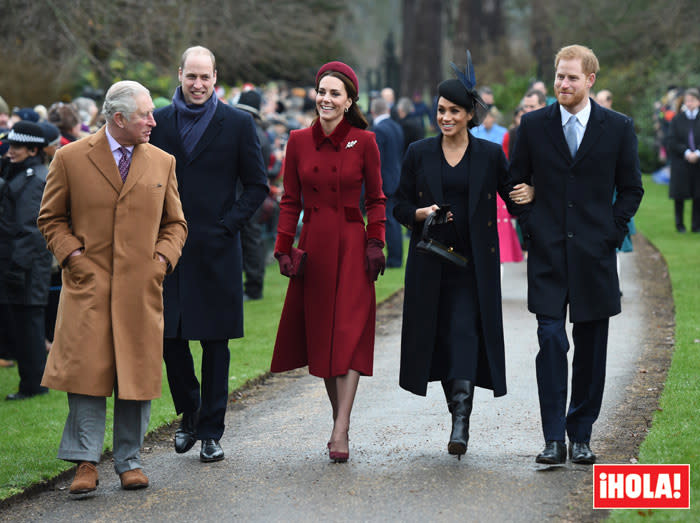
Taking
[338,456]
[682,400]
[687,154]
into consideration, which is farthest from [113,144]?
[687,154]

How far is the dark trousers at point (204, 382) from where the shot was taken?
→ 6348 millimetres

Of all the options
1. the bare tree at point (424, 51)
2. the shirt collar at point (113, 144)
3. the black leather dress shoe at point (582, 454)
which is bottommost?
the black leather dress shoe at point (582, 454)

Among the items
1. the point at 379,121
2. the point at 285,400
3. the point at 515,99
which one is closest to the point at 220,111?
the point at 285,400

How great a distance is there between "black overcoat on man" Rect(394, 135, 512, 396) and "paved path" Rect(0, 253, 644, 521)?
0.46m

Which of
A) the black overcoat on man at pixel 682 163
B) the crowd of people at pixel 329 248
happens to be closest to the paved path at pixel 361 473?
the crowd of people at pixel 329 248

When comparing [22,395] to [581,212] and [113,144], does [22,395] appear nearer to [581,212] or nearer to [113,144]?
[113,144]

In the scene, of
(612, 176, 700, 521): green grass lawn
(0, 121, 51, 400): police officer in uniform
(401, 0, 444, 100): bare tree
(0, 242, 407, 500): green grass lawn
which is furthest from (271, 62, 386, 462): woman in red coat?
(401, 0, 444, 100): bare tree

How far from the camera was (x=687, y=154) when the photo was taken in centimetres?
1816

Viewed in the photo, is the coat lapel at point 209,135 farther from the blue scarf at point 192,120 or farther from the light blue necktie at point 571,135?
the light blue necktie at point 571,135

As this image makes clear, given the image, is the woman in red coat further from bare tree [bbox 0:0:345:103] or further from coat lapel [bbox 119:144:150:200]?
bare tree [bbox 0:0:345:103]

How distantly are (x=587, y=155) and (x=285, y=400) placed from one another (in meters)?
3.09

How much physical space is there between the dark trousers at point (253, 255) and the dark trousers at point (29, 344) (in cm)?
412

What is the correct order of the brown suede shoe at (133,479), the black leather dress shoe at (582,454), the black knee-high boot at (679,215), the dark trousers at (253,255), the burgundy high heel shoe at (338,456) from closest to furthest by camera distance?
the brown suede shoe at (133,479)
the black leather dress shoe at (582,454)
the burgundy high heel shoe at (338,456)
the dark trousers at (253,255)
the black knee-high boot at (679,215)

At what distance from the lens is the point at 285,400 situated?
26.8 feet
